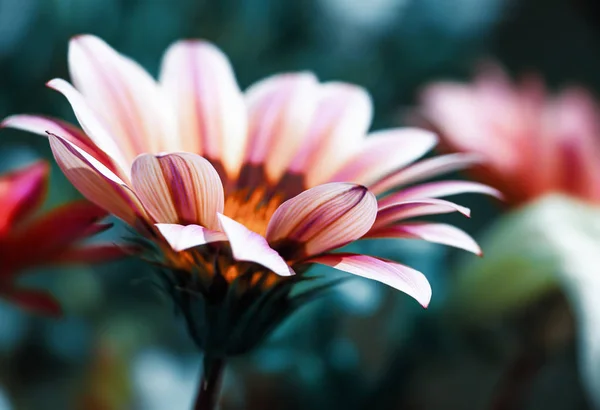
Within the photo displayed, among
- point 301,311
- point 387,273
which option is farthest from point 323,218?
point 301,311

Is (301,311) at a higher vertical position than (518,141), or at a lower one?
lower

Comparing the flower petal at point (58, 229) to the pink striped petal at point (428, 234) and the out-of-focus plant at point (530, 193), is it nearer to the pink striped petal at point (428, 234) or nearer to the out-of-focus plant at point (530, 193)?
the pink striped petal at point (428, 234)

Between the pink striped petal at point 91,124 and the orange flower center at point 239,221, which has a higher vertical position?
the pink striped petal at point 91,124

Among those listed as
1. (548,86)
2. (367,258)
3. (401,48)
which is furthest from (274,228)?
(548,86)

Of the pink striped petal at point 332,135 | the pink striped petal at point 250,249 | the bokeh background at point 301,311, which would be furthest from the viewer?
the bokeh background at point 301,311

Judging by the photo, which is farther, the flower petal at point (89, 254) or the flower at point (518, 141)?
the flower at point (518, 141)

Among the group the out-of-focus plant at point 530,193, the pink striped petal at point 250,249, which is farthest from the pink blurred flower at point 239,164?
the out-of-focus plant at point 530,193

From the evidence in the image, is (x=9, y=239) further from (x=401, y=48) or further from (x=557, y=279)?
(x=401, y=48)

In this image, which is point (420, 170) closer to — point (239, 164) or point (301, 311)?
point (239, 164)
